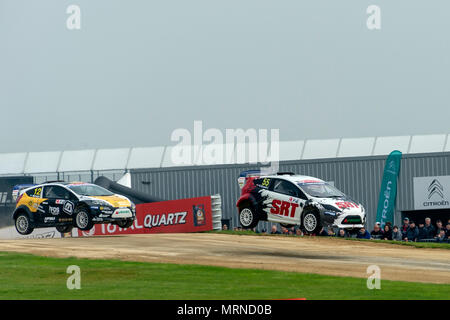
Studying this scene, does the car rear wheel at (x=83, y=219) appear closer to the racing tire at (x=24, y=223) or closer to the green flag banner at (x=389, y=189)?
the racing tire at (x=24, y=223)

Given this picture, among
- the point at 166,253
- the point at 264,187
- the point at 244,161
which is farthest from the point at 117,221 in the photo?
the point at 244,161

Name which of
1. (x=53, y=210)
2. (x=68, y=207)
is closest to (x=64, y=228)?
(x=53, y=210)

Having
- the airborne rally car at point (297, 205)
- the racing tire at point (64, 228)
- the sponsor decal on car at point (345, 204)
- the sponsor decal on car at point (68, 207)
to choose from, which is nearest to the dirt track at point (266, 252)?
the racing tire at point (64, 228)

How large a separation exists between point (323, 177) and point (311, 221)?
15417mm

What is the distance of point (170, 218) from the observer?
119ft

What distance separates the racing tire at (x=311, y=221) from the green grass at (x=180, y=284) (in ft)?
15.1

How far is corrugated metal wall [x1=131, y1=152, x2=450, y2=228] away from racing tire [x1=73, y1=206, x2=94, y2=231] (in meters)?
14.2

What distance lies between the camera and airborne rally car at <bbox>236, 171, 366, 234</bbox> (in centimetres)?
2598

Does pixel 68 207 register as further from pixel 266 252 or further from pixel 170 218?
pixel 170 218

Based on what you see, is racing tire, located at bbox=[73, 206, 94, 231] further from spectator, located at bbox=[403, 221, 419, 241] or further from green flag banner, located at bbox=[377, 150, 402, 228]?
green flag banner, located at bbox=[377, 150, 402, 228]

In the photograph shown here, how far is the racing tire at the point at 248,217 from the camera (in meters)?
26.6

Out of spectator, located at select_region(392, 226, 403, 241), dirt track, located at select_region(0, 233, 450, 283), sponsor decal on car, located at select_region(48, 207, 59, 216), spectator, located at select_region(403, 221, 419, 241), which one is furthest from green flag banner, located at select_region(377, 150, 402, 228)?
sponsor decal on car, located at select_region(48, 207, 59, 216)

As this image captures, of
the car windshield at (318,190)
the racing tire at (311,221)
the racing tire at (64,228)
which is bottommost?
the racing tire at (64,228)

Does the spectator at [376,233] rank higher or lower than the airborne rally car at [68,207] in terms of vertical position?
lower
